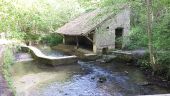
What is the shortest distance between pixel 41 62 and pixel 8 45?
14.0 feet

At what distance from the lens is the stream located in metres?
13.2

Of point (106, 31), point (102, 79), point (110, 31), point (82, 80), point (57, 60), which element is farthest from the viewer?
point (110, 31)

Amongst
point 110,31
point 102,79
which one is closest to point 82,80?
point 102,79

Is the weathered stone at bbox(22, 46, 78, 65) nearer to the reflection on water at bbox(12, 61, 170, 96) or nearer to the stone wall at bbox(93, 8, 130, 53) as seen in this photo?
the reflection on water at bbox(12, 61, 170, 96)

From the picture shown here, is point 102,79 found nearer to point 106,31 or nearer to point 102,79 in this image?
point 102,79

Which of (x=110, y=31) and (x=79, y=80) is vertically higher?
(x=110, y=31)

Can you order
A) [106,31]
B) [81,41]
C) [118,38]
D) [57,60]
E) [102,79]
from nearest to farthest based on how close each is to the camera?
1. [102,79]
2. [57,60]
3. [106,31]
4. [118,38]
5. [81,41]

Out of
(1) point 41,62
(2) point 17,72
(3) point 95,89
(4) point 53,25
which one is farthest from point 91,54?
(4) point 53,25

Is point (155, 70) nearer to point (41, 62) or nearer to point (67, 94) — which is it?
point (67, 94)

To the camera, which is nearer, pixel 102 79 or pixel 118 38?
pixel 102 79

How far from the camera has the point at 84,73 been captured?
1719 cm

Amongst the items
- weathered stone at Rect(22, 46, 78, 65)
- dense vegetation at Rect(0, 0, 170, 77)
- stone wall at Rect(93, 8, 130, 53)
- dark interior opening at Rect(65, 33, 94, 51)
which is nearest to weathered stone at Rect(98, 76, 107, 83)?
dense vegetation at Rect(0, 0, 170, 77)

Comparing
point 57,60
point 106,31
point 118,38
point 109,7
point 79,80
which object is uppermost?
point 109,7

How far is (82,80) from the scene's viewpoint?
50.9 ft
